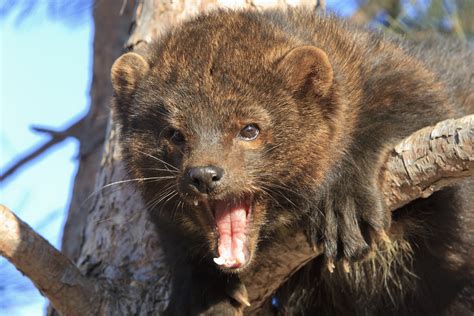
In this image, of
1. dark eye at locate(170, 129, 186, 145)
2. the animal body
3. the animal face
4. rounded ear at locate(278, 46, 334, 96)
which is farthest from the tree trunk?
rounded ear at locate(278, 46, 334, 96)

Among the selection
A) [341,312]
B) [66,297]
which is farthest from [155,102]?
[341,312]

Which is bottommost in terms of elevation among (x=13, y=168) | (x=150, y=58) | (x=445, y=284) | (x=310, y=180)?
(x=13, y=168)

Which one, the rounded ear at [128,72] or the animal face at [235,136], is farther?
the rounded ear at [128,72]

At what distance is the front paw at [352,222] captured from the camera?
328 centimetres

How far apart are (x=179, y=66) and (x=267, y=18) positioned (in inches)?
18.5

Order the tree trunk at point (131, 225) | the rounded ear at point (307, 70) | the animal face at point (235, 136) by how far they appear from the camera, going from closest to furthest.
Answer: the animal face at point (235, 136), the rounded ear at point (307, 70), the tree trunk at point (131, 225)

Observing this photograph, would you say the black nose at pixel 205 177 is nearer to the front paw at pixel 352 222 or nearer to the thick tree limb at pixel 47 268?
the front paw at pixel 352 222

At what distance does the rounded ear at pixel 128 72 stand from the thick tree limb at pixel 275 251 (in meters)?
0.63

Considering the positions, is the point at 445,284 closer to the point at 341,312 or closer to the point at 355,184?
the point at 341,312

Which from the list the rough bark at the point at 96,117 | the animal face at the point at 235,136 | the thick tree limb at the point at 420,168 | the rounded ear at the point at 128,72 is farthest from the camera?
the rough bark at the point at 96,117

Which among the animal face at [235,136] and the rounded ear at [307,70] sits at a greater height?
the rounded ear at [307,70]

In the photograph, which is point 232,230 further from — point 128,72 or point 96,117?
point 96,117

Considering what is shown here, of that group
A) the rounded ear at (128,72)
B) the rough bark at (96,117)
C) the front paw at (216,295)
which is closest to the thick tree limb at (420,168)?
the front paw at (216,295)

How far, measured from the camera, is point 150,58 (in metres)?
3.65
